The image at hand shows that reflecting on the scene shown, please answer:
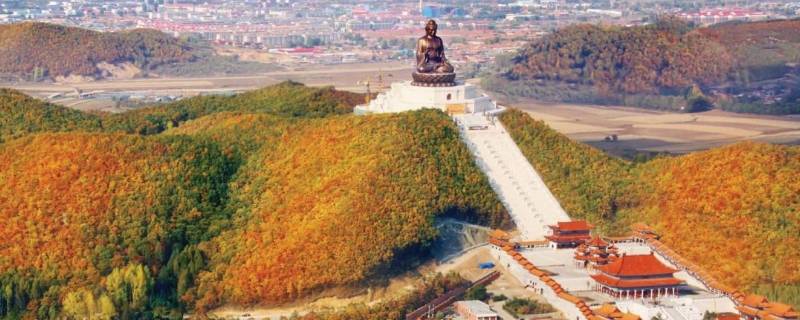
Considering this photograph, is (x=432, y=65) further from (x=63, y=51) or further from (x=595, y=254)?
(x=63, y=51)

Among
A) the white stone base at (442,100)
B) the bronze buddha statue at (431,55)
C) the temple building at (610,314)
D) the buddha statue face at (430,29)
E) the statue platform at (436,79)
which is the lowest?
the temple building at (610,314)

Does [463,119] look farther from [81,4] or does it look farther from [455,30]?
[81,4]

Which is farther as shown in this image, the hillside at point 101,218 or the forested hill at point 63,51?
the forested hill at point 63,51

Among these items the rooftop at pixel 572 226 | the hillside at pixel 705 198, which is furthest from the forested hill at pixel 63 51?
the rooftop at pixel 572 226

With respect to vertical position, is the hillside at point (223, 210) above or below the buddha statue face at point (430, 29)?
below

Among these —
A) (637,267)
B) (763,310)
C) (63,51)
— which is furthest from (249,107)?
(63,51)

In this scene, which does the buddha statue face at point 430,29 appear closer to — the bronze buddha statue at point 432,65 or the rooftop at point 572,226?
the bronze buddha statue at point 432,65
